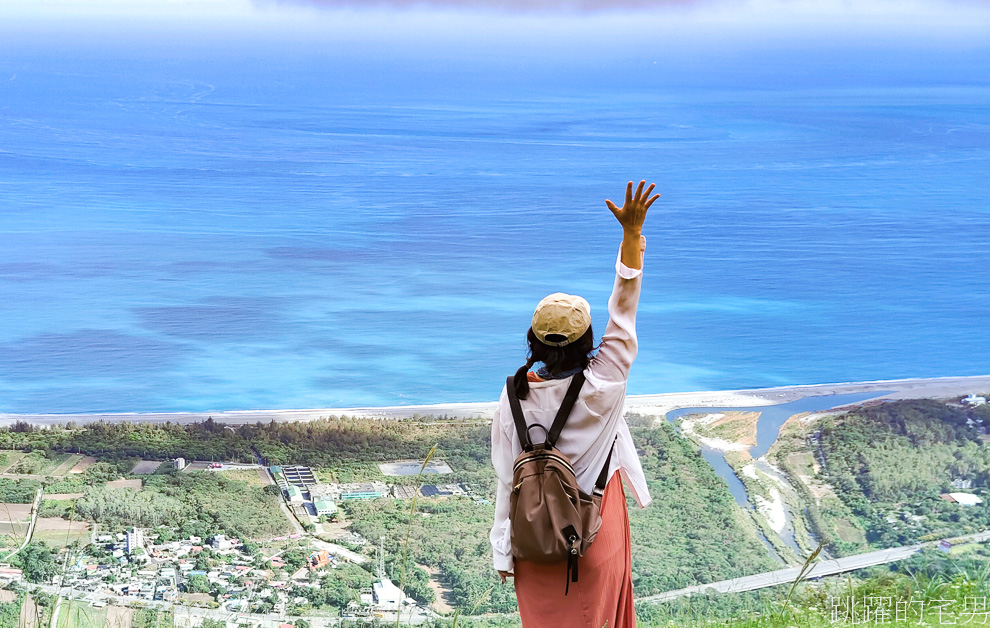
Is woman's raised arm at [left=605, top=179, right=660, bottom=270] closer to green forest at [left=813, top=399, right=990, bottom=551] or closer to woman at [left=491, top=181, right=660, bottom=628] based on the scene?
woman at [left=491, top=181, right=660, bottom=628]

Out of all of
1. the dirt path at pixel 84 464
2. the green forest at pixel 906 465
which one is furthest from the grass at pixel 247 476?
the green forest at pixel 906 465

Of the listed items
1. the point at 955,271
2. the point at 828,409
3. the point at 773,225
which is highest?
the point at 773,225

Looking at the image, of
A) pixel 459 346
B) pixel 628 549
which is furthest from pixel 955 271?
pixel 628 549

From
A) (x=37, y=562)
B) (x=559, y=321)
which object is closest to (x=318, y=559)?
(x=37, y=562)

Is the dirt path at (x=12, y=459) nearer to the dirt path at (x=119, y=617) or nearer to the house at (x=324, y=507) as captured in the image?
the house at (x=324, y=507)

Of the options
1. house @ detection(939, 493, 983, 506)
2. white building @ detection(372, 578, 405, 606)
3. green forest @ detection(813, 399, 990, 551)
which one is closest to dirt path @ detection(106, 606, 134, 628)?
white building @ detection(372, 578, 405, 606)

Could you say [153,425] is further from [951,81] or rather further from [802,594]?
[951,81]
